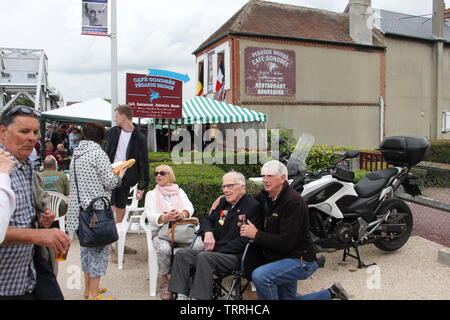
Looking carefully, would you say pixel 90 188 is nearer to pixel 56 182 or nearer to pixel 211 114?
pixel 56 182

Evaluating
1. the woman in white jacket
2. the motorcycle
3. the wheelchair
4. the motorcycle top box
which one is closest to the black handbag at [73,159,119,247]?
the woman in white jacket

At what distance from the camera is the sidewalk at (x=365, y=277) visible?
448cm

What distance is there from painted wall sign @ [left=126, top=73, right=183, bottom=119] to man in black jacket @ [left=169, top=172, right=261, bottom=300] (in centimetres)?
852

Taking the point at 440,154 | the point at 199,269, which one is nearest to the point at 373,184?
the point at 199,269

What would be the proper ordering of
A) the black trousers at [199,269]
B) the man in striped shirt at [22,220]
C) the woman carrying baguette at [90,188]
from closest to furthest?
1. the man in striped shirt at [22,220]
2. the black trousers at [199,269]
3. the woman carrying baguette at [90,188]

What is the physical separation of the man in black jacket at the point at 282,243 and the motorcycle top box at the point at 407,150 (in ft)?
8.33

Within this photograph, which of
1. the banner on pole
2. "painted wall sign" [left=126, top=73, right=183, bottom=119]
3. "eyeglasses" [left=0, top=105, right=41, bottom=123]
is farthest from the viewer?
"painted wall sign" [left=126, top=73, right=183, bottom=119]

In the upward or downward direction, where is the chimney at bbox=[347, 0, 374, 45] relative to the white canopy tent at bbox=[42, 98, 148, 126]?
upward

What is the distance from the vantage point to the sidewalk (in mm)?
4480

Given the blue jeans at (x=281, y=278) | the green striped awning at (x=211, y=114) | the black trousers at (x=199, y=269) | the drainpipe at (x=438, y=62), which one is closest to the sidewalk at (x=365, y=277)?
the black trousers at (x=199, y=269)

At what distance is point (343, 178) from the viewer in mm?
5027

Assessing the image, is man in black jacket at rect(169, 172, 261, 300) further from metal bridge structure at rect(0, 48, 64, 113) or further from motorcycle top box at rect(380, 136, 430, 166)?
metal bridge structure at rect(0, 48, 64, 113)

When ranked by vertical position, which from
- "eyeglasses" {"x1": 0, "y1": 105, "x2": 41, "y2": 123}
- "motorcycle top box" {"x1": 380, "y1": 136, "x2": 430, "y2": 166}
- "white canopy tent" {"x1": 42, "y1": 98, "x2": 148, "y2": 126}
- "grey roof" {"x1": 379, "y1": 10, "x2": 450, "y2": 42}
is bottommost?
"motorcycle top box" {"x1": 380, "y1": 136, "x2": 430, "y2": 166}

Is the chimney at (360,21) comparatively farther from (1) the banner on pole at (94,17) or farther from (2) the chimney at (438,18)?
(1) the banner on pole at (94,17)
